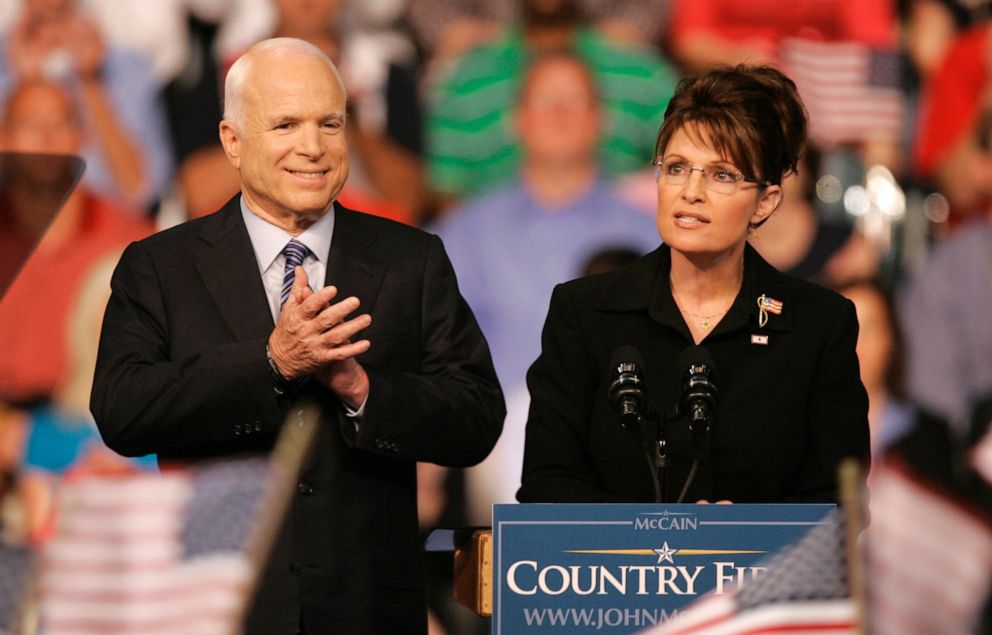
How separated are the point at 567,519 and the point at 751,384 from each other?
0.78 m

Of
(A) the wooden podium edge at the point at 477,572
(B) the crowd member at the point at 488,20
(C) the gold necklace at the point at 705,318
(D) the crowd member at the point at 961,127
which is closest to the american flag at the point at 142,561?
(A) the wooden podium edge at the point at 477,572

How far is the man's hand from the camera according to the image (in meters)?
2.74

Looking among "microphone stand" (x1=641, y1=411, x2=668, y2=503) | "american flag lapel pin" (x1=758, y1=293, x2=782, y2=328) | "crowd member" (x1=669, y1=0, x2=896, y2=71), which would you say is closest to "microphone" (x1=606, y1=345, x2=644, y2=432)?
"microphone stand" (x1=641, y1=411, x2=668, y2=503)

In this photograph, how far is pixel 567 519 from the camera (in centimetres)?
246

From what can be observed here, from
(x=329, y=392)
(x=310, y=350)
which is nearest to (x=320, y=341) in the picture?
(x=310, y=350)

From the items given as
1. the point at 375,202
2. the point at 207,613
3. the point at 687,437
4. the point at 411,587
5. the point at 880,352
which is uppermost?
the point at 375,202

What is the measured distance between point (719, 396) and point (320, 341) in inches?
32.8

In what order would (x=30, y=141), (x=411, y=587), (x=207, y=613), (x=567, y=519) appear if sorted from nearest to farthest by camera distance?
(x=207, y=613) < (x=567, y=519) < (x=411, y=587) < (x=30, y=141)

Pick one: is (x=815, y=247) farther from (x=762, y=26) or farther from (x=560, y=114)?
(x=560, y=114)

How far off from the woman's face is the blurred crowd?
106 inches

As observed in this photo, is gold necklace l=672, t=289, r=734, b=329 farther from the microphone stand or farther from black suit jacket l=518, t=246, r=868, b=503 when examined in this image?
the microphone stand

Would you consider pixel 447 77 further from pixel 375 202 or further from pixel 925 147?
pixel 925 147

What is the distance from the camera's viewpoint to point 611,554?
8.09 feet

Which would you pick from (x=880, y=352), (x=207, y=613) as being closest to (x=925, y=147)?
(x=880, y=352)
